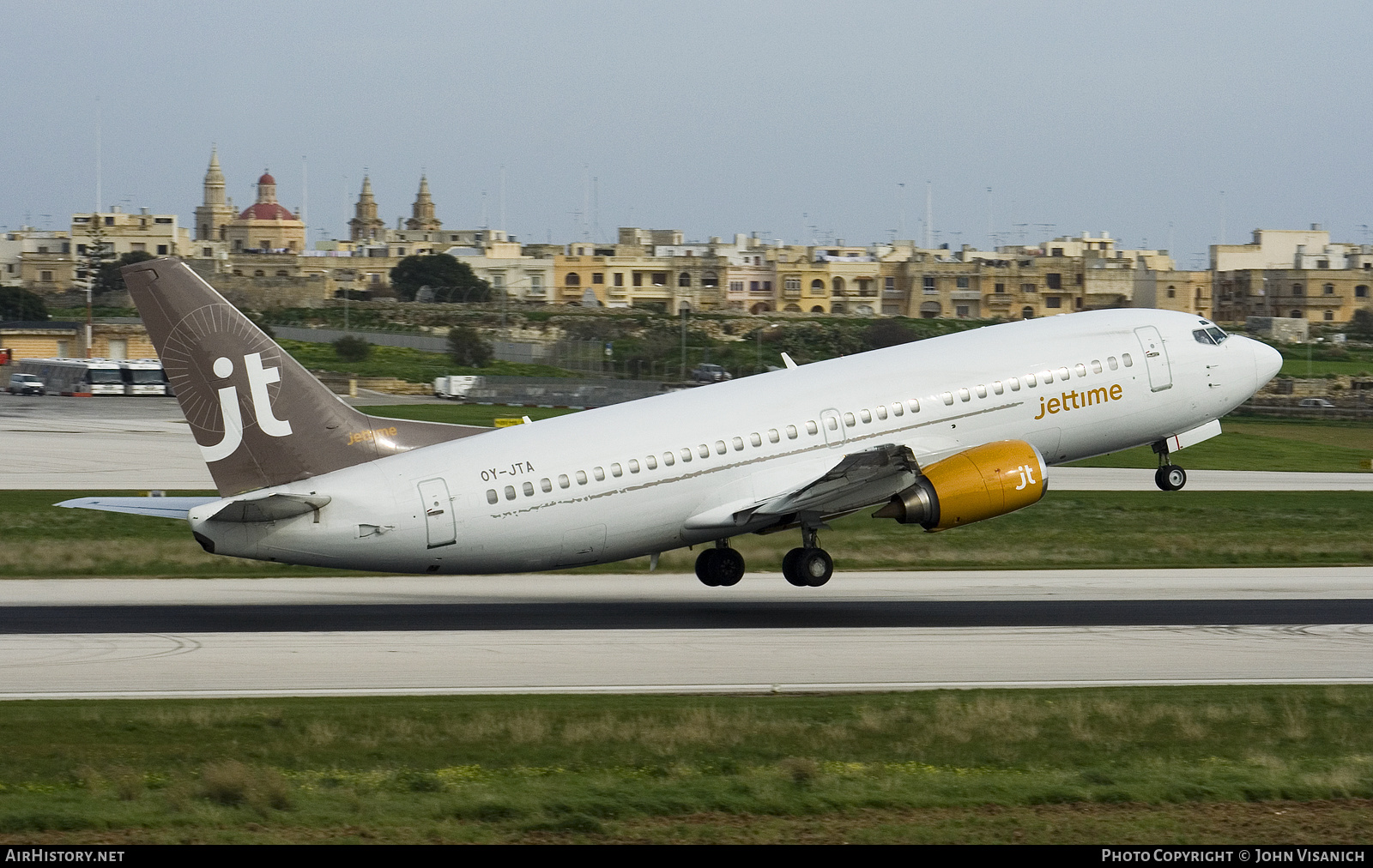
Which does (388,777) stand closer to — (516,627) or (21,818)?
(21,818)

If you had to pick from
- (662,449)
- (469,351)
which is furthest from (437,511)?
(469,351)

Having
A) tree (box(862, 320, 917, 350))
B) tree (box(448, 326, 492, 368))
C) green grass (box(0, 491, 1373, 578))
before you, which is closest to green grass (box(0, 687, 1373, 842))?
green grass (box(0, 491, 1373, 578))

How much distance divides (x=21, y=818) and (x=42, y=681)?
10.4 meters

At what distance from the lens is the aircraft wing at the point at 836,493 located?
3775 cm

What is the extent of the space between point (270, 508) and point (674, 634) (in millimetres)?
9113

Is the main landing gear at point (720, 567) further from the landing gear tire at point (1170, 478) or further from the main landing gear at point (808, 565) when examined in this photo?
the landing gear tire at point (1170, 478)

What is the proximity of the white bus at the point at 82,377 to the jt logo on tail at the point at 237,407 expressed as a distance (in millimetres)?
110494

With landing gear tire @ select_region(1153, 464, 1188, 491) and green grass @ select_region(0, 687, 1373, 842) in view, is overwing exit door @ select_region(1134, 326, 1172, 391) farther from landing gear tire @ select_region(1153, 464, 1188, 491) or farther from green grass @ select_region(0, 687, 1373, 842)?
green grass @ select_region(0, 687, 1373, 842)

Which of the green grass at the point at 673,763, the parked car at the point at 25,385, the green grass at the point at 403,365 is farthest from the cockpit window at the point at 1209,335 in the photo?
the parked car at the point at 25,385

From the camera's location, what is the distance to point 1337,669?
31391mm

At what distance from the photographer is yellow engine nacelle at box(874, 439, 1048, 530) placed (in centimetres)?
3781

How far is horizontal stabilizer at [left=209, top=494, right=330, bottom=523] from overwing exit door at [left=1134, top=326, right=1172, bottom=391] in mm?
22150

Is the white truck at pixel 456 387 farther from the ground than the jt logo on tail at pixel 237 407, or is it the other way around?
the jt logo on tail at pixel 237 407
